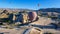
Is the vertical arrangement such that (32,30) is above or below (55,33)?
above

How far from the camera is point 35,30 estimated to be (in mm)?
10938

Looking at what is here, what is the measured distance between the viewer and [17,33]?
12273mm

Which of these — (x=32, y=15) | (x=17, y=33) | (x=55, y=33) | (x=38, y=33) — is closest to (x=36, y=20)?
(x=32, y=15)

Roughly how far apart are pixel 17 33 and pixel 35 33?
2128mm

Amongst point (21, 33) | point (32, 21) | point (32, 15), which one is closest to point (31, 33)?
point (21, 33)

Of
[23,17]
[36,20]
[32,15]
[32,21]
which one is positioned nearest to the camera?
[32,15]

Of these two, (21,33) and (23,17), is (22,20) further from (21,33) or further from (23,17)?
(21,33)

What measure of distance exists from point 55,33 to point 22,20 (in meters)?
11.4

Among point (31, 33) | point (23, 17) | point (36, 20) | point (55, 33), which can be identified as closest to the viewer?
point (31, 33)

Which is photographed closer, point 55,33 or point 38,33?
point 38,33

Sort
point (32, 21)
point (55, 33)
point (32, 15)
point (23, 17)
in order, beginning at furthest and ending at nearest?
1. point (23, 17)
2. point (32, 21)
3. point (32, 15)
4. point (55, 33)

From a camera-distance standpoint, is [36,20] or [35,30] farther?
[36,20]

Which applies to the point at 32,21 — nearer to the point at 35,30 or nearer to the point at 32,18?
the point at 32,18

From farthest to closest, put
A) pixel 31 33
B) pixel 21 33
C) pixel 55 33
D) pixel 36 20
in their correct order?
pixel 36 20 < pixel 55 33 < pixel 21 33 < pixel 31 33
